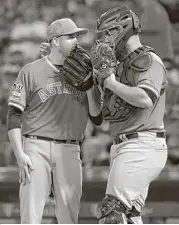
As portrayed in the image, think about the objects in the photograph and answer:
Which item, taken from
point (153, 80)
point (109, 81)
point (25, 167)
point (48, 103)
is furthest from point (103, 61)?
point (25, 167)

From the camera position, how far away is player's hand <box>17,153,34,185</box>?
209cm

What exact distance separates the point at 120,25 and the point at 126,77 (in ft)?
0.62

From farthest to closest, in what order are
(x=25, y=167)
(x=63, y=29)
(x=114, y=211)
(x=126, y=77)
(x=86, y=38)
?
1. (x=86, y=38)
2. (x=63, y=29)
3. (x=25, y=167)
4. (x=126, y=77)
5. (x=114, y=211)

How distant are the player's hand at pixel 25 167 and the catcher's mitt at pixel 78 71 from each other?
33 cm

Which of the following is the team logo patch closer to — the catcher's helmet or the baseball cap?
the baseball cap

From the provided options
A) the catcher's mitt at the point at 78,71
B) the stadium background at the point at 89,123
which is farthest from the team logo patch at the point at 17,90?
the stadium background at the point at 89,123

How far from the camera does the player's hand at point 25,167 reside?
82.2 inches

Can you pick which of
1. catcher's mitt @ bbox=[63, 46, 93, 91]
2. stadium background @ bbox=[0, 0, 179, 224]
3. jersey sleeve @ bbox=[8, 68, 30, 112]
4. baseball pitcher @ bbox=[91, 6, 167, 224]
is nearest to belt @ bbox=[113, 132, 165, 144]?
baseball pitcher @ bbox=[91, 6, 167, 224]

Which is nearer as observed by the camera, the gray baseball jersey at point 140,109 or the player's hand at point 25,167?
the gray baseball jersey at point 140,109

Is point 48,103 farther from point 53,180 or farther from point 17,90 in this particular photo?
point 53,180

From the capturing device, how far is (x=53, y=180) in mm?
2168

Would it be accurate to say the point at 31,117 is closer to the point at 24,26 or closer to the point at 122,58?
the point at 122,58

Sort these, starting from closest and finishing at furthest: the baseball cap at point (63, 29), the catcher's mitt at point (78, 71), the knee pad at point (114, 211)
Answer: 1. the knee pad at point (114, 211)
2. the catcher's mitt at point (78, 71)
3. the baseball cap at point (63, 29)

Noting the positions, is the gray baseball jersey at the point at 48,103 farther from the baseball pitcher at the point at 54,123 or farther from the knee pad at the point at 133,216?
the knee pad at the point at 133,216
